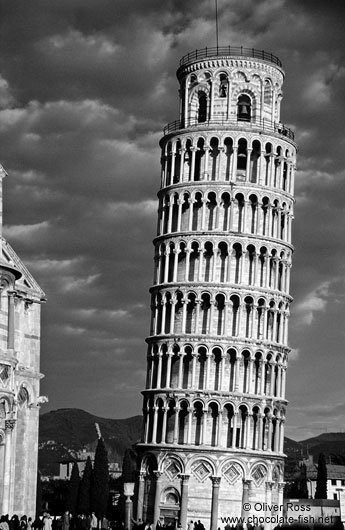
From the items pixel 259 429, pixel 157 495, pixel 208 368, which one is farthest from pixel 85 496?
pixel 208 368

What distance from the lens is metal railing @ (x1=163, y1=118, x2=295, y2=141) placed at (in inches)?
3565

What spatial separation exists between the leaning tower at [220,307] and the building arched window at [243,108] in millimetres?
207

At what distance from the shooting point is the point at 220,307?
290 feet

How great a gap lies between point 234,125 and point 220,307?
14.3m

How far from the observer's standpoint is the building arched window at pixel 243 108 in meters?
93.2

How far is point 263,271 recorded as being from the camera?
3521 inches

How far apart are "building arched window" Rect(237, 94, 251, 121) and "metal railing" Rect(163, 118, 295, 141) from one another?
1.78 m

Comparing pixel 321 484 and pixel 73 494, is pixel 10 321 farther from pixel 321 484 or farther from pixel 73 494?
pixel 321 484

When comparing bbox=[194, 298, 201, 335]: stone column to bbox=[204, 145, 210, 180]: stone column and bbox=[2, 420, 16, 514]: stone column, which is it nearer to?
bbox=[204, 145, 210, 180]: stone column

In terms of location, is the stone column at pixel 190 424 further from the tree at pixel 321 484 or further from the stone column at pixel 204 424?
the tree at pixel 321 484

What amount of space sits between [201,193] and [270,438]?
64.2 ft

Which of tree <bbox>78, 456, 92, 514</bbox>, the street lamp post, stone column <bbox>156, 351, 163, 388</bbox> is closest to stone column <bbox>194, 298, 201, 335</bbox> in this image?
stone column <bbox>156, 351, 163, 388</bbox>

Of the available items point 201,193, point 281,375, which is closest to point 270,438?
point 281,375

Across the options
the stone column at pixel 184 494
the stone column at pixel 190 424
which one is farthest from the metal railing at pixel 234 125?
the stone column at pixel 184 494
